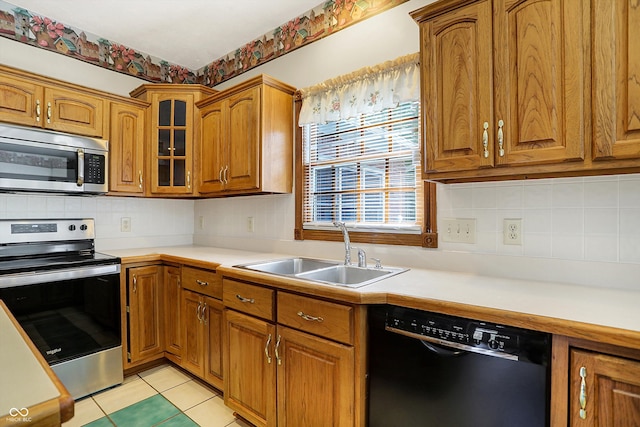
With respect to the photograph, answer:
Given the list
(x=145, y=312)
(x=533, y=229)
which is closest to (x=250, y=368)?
(x=145, y=312)

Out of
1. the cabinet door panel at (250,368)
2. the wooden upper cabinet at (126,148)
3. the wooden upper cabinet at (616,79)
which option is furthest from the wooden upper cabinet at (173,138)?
the wooden upper cabinet at (616,79)

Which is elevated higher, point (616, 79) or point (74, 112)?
point (74, 112)

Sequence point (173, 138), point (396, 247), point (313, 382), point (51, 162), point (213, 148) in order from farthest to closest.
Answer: point (173, 138) < point (213, 148) < point (51, 162) < point (396, 247) < point (313, 382)

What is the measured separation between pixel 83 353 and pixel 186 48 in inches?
101

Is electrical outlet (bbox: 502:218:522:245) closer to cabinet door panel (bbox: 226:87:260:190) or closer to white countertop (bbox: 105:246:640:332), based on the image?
white countertop (bbox: 105:246:640:332)

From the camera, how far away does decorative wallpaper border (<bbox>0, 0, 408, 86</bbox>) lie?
2.30 metres

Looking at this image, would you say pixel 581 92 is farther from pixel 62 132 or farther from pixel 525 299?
pixel 62 132

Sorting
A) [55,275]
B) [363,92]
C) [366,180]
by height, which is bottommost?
[55,275]

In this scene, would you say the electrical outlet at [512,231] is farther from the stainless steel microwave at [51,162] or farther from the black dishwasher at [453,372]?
the stainless steel microwave at [51,162]

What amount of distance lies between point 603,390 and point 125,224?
324cm

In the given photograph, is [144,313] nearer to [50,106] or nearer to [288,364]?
[288,364]

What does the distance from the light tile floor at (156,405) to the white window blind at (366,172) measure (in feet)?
4.31

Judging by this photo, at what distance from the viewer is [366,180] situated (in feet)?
7.20

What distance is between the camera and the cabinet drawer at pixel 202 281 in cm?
207
